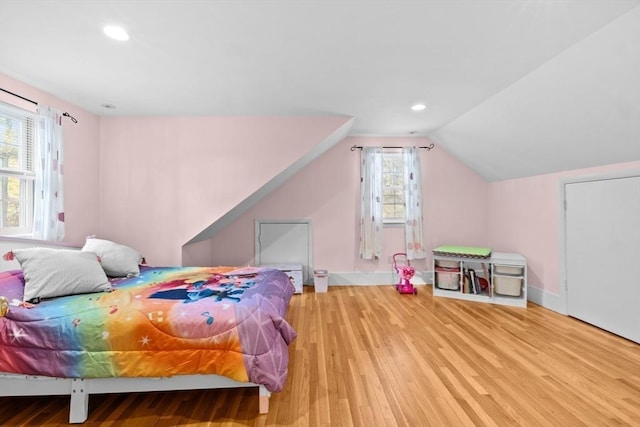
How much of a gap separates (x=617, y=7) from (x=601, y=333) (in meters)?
2.77

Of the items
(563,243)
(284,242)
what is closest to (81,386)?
(284,242)

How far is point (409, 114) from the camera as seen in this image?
11.2 ft

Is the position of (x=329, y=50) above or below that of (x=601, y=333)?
above

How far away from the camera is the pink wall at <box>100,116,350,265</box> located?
333cm

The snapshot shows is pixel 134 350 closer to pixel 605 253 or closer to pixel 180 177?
pixel 180 177

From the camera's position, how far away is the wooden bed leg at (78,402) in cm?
158

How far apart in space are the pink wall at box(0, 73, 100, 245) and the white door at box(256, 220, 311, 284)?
6.76 ft

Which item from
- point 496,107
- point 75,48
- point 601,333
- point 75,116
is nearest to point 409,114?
point 496,107

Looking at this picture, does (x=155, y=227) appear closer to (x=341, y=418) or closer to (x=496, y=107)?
(x=341, y=418)

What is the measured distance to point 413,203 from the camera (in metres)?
4.40

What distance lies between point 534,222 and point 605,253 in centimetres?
89

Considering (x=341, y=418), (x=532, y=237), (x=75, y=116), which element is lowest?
(x=341, y=418)

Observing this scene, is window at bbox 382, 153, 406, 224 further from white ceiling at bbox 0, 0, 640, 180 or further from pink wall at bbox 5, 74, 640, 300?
pink wall at bbox 5, 74, 640, 300

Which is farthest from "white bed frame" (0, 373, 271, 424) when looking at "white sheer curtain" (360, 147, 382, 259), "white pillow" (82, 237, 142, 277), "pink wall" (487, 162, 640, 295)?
"pink wall" (487, 162, 640, 295)
